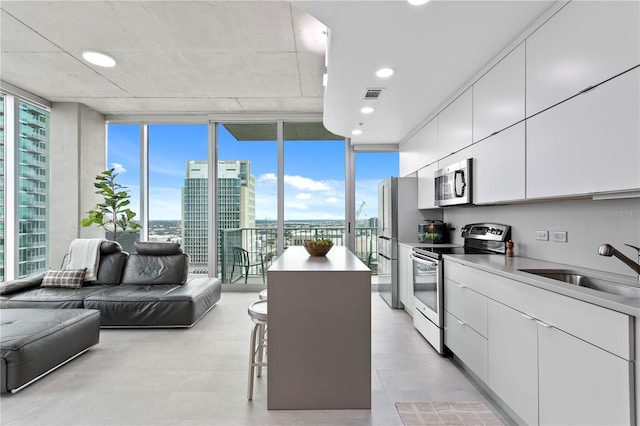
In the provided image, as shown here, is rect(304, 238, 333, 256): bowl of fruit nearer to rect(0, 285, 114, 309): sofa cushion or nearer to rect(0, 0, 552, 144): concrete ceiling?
rect(0, 0, 552, 144): concrete ceiling

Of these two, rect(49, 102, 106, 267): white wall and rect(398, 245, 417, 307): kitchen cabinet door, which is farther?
rect(49, 102, 106, 267): white wall

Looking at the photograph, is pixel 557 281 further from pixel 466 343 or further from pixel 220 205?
pixel 220 205

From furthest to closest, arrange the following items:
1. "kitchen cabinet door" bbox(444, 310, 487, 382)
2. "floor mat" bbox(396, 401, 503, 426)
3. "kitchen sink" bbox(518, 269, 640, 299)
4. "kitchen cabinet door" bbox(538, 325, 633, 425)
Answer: "kitchen cabinet door" bbox(444, 310, 487, 382) < "floor mat" bbox(396, 401, 503, 426) < "kitchen sink" bbox(518, 269, 640, 299) < "kitchen cabinet door" bbox(538, 325, 633, 425)

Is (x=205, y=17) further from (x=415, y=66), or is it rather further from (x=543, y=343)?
(x=543, y=343)

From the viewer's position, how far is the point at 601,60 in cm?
150

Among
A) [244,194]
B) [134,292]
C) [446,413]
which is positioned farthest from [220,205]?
[446,413]

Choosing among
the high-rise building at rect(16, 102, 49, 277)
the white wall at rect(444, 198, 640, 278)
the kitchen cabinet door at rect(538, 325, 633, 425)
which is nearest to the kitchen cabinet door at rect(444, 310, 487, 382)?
the kitchen cabinet door at rect(538, 325, 633, 425)

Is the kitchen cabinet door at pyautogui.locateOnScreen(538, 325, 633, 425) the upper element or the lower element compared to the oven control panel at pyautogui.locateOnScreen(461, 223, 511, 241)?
lower

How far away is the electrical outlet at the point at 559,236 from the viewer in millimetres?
2135

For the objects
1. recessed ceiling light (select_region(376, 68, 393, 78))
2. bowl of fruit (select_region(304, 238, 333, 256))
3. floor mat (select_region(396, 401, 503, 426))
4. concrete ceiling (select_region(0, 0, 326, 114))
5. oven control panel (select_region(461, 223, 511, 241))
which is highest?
concrete ceiling (select_region(0, 0, 326, 114))

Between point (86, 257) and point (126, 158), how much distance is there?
6.87ft

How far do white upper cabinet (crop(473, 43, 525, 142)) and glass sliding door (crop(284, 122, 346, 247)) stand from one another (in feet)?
9.75

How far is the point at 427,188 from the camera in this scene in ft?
13.0

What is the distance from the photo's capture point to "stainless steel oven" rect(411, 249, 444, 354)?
280 cm
